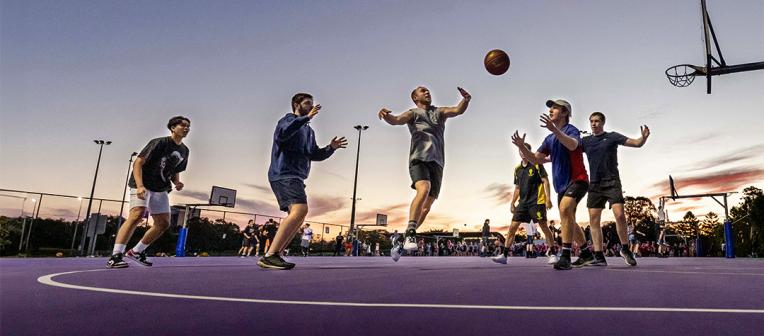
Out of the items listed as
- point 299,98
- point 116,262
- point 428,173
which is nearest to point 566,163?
point 428,173

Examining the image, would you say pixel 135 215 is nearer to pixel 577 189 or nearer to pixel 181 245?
pixel 577 189

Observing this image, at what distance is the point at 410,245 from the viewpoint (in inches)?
206

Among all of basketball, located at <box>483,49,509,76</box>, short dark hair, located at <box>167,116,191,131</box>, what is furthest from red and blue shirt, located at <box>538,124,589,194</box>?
short dark hair, located at <box>167,116,191,131</box>

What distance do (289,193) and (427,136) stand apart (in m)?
1.78

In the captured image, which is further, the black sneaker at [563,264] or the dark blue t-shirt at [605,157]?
the dark blue t-shirt at [605,157]

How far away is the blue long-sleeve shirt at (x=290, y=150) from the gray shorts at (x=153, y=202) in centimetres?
151

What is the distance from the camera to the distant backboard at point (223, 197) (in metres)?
24.5

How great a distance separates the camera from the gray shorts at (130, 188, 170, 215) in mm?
5227

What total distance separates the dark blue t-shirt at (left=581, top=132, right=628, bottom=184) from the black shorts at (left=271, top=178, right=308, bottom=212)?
12.2ft

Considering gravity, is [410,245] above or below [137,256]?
above

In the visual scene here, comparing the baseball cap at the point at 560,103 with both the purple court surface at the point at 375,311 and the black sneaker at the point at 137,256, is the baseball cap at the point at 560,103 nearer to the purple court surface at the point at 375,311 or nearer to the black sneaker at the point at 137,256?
the purple court surface at the point at 375,311

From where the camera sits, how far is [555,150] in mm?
5500

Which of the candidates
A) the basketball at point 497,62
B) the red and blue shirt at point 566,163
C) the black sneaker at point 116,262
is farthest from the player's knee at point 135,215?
the basketball at point 497,62

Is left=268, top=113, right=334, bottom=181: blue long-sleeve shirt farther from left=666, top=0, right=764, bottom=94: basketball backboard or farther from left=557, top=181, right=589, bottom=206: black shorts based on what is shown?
left=666, top=0, right=764, bottom=94: basketball backboard
